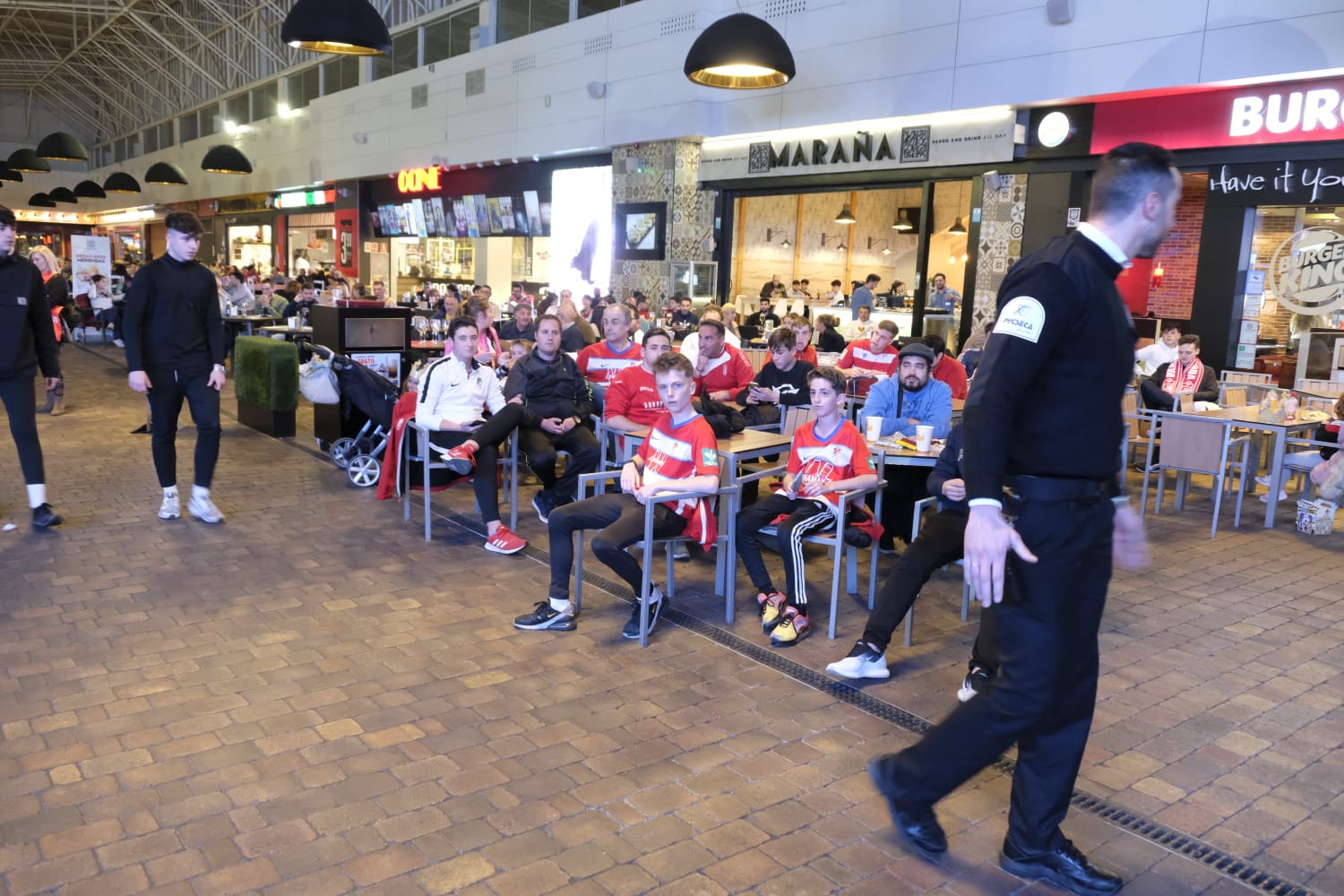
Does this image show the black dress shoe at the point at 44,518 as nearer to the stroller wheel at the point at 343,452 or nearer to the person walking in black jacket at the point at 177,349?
the person walking in black jacket at the point at 177,349

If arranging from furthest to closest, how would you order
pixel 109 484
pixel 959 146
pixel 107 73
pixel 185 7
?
pixel 107 73, pixel 185 7, pixel 959 146, pixel 109 484

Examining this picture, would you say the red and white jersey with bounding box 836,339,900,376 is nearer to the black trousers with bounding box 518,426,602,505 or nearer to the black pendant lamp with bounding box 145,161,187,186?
the black trousers with bounding box 518,426,602,505

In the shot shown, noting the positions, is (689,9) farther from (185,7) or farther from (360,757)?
(185,7)

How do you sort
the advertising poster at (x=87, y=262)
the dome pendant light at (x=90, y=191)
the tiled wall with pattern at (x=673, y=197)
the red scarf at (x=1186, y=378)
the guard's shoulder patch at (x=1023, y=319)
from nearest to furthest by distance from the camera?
the guard's shoulder patch at (x=1023, y=319) < the red scarf at (x=1186, y=378) < the tiled wall with pattern at (x=673, y=197) < the advertising poster at (x=87, y=262) < the dome pendant light at (x=90, y=191)

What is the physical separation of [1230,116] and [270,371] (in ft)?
30.0

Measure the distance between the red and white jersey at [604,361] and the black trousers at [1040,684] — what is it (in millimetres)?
5015

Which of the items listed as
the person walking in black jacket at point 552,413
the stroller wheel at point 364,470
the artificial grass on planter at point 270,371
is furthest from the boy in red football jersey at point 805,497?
the artificial grass on planter at point 270,371

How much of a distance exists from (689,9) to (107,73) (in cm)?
3271

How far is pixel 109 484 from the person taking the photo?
267 inches

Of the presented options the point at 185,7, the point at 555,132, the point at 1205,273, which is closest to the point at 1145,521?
the point at 1205,273

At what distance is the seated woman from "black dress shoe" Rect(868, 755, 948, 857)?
5.53 meters

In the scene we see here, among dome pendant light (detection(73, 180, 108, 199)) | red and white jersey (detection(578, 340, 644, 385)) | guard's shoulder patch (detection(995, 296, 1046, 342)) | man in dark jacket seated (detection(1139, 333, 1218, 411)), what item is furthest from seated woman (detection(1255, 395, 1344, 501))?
dome pendant light (detection(73, 180, 108, 199))

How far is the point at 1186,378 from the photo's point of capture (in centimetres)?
865

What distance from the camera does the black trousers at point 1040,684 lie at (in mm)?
2322
